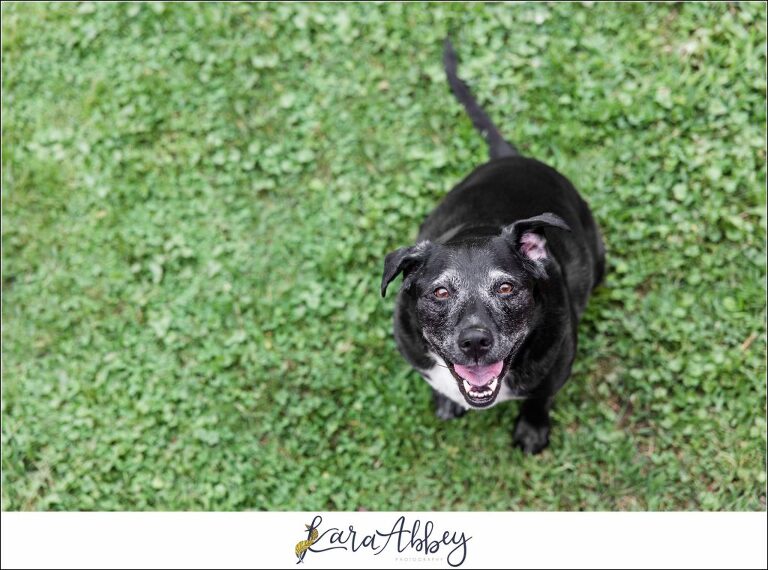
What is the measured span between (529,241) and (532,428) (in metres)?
1.60

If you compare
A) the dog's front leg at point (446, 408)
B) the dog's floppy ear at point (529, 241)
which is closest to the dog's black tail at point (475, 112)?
the dog's floppy ear at point (529, 241)

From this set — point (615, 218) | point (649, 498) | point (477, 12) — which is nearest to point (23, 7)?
point (477, 12)

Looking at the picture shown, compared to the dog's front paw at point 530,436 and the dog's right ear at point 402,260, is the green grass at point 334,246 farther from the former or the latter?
the dog's right ear at point 402,260

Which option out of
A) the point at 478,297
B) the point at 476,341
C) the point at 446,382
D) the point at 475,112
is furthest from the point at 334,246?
the point at 476,341

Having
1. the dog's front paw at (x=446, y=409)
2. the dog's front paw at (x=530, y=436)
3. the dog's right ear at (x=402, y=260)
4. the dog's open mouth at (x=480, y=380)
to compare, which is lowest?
the dog's front paw at (x=530, y=436)

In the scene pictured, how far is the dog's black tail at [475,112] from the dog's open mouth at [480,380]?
2.16 meters

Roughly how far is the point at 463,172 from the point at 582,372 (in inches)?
73.3

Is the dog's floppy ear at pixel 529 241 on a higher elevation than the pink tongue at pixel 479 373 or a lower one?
higher

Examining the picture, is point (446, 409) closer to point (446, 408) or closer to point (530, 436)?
point (446, 408)

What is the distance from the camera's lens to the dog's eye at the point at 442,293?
3926mm

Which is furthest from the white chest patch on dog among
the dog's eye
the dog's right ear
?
the dog's right ear

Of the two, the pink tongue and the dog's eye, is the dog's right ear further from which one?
the pink tongue

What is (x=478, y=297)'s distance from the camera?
3.88m

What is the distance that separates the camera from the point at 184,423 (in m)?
5.50
